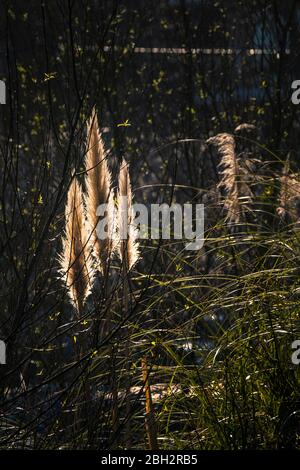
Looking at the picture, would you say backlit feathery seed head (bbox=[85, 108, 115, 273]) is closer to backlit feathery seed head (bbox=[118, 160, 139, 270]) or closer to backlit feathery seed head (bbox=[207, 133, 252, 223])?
backlit feathery seed head (bbox=[118, 160, 139, 270])

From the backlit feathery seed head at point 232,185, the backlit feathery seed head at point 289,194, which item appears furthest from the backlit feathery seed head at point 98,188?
the backlit feathery seed head at point 289,194

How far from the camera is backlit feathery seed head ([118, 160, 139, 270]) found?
13.6ft

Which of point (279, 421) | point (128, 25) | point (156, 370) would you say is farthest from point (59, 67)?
point (279, 421)

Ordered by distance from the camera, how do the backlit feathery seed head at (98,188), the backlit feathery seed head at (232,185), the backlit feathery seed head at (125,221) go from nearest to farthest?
the backlit feathery seed head at (125,221), the backlit feathery seed head at (98,188), the backlit feathery seed head at (232,185)

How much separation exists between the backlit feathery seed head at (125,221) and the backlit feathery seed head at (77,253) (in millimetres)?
164

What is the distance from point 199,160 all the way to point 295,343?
5.73 metres

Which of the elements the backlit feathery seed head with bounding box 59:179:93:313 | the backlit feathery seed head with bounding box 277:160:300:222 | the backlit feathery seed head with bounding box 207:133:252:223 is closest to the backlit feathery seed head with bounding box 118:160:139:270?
the backlit feathery seed head with bounding box 59:179:93:313

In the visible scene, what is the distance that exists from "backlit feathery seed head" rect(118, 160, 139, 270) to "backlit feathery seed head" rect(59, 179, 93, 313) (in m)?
0.16

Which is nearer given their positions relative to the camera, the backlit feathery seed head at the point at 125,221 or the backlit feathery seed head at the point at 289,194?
the backlit feathery seed head at the point at 125,221

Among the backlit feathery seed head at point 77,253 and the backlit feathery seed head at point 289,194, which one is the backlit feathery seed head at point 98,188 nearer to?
the backlit feathery seed head at point 77,253

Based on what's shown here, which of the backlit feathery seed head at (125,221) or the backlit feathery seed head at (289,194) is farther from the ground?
the backlit feathery seed head at (289,194)

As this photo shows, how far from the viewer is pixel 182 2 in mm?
9133

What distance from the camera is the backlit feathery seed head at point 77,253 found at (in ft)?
13.7

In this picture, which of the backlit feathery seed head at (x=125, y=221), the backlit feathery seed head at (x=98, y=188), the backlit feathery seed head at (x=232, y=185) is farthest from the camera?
the backlit feathery seed head at (x=232, y=185)
